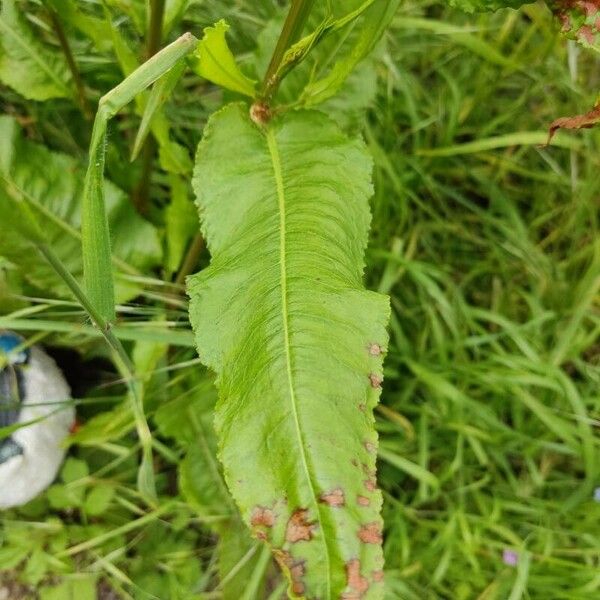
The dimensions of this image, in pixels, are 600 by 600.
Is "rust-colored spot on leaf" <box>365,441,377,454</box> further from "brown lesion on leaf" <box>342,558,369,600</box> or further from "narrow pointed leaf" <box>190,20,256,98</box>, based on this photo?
"narrow pointed leaf" <box>190,20,256,98</box>

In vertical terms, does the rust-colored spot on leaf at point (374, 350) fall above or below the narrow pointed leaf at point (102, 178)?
below

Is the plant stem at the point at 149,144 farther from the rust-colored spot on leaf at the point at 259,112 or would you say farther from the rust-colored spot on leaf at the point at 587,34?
the rust-colored spot on leaf at the point at 587,34

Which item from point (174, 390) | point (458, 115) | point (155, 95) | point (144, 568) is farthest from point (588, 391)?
point (155, 95)

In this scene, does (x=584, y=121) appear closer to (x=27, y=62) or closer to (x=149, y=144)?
(x=149, y=144)

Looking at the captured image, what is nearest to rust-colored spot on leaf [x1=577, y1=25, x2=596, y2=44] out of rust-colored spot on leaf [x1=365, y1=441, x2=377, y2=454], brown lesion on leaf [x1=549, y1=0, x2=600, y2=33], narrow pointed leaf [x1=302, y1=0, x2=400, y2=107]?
brown lesion on leaf [x1=549, y1=0, x2=600, y2=33]

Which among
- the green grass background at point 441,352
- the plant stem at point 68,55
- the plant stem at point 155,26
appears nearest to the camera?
the plant stem at point 155,26

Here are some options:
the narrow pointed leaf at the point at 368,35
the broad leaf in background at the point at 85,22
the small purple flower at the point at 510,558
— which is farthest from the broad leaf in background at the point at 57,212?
the small purple flower at the point at 510,558
